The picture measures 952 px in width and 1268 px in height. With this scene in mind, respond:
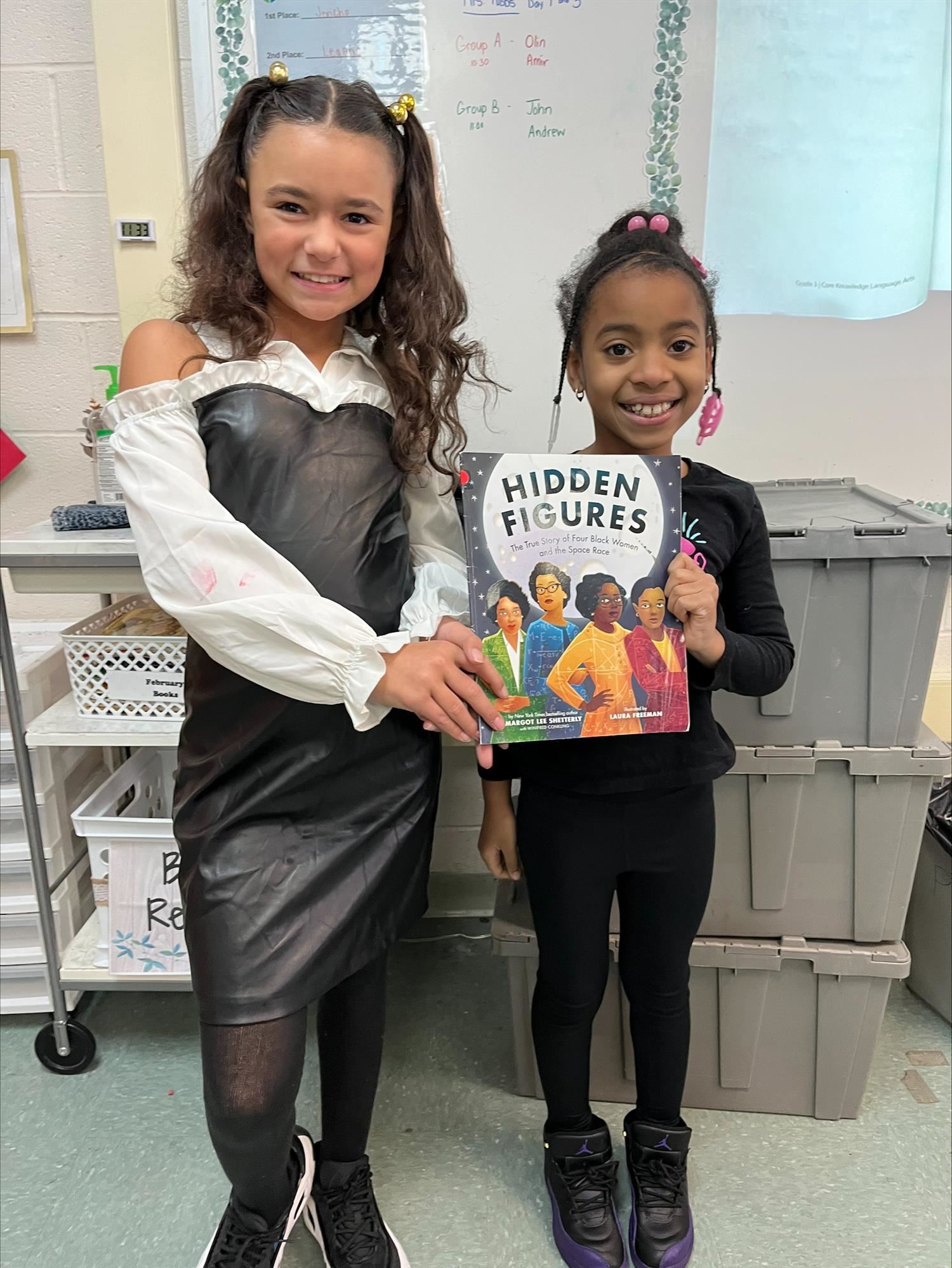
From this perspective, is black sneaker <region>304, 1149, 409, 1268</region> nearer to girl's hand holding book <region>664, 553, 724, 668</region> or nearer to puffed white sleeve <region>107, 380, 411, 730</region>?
puffed white sleeve <region>107, 380, 411, 730</region>

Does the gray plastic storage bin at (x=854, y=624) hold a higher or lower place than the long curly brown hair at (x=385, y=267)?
lower

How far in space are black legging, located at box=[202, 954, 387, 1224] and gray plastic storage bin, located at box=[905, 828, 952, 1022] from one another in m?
1.00

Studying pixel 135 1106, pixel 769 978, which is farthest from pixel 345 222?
pixel 135 1106

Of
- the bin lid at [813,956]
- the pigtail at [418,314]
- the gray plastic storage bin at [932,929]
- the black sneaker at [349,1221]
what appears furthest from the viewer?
the gray plastic storage bin at [932,929]

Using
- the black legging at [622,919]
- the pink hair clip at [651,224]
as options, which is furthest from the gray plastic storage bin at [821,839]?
the pink hair clip at [651,224]

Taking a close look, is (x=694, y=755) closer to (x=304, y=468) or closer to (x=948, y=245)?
(x=304, y=468)

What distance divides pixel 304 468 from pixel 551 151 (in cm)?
91

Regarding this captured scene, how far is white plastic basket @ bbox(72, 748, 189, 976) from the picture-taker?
1389 mm

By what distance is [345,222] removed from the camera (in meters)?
0.89

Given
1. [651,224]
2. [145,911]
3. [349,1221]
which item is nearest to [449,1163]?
[349,1221]

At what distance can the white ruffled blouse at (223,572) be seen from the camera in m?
0.84

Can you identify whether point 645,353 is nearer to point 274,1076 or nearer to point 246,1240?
point 274,1076

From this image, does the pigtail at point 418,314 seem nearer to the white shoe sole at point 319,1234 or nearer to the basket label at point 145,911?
the basket label at point 145,911

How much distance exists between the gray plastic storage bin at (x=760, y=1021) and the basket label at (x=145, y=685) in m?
0.59
